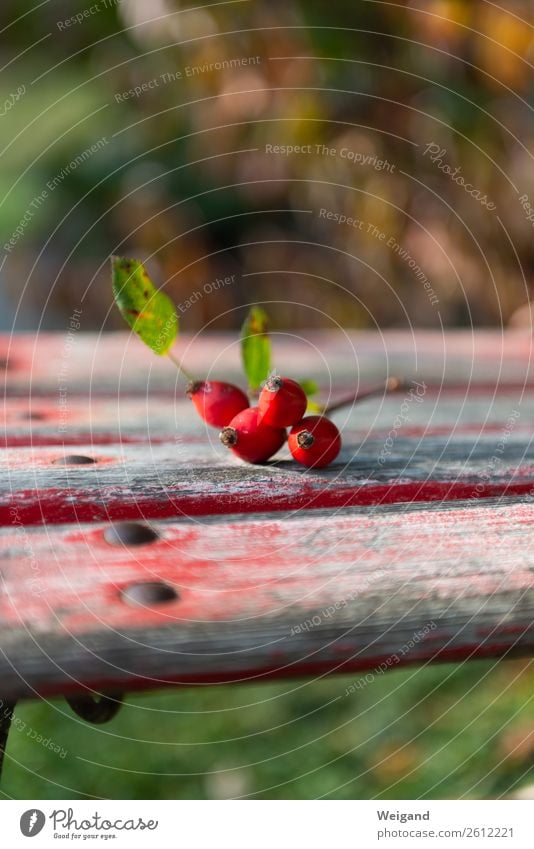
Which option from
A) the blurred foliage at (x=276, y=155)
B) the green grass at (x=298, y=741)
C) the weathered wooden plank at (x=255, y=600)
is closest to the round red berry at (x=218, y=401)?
the weathered wooden plank at (x=255, y=600)

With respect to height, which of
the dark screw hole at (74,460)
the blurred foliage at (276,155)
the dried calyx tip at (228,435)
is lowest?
the dark screw hole at (74,460)

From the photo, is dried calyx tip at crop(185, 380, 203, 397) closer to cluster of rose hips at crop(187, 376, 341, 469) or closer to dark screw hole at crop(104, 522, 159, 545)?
cluster of rose hips at crop(187, 376, 341, 469)

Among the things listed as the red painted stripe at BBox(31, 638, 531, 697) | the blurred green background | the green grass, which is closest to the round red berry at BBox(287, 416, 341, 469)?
the red painted stripe at BBox(31, 638, 531, 697)

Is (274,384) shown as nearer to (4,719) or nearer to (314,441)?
(314,441)

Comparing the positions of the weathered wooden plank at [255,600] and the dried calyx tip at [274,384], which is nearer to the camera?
the weathered wooden plank at [255,600]

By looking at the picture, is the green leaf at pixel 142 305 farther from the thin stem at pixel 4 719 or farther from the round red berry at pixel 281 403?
the thin stem at pixel 4 719

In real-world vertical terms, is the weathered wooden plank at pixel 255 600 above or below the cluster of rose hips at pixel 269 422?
below

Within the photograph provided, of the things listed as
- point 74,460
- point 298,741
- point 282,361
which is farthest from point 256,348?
point 298,741
